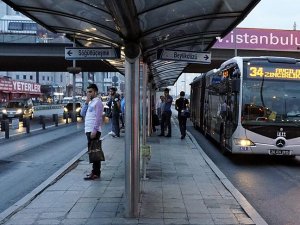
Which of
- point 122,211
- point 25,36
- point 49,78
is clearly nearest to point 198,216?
point 122,211

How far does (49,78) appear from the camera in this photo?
132 m

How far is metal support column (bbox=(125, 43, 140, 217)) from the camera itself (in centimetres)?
655

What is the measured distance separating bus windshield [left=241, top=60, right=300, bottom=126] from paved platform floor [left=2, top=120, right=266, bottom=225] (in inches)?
88.1

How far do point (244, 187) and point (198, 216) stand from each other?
3.32 metres

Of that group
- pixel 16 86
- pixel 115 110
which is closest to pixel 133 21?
pixel 115 110

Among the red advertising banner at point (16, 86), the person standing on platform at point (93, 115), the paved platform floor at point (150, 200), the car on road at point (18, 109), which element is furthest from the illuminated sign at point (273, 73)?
the red advertising banner at point (16, 86)

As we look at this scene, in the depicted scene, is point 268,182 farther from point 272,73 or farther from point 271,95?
point 272,73

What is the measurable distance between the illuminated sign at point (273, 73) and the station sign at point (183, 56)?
456 cm

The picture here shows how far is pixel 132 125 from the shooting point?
263 inches

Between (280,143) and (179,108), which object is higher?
(179,108)

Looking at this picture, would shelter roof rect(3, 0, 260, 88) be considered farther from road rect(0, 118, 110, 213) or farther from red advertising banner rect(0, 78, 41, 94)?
red advertising banner rect(0, 78, 41, 94)

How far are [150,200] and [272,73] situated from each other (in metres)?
6.76

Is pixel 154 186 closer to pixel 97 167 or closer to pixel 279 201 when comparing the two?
pixel 97 167

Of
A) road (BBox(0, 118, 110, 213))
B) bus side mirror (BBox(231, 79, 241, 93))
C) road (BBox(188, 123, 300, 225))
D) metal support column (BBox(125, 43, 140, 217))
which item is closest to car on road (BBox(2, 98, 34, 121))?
road (BBox(0, 118, 110, 213))
